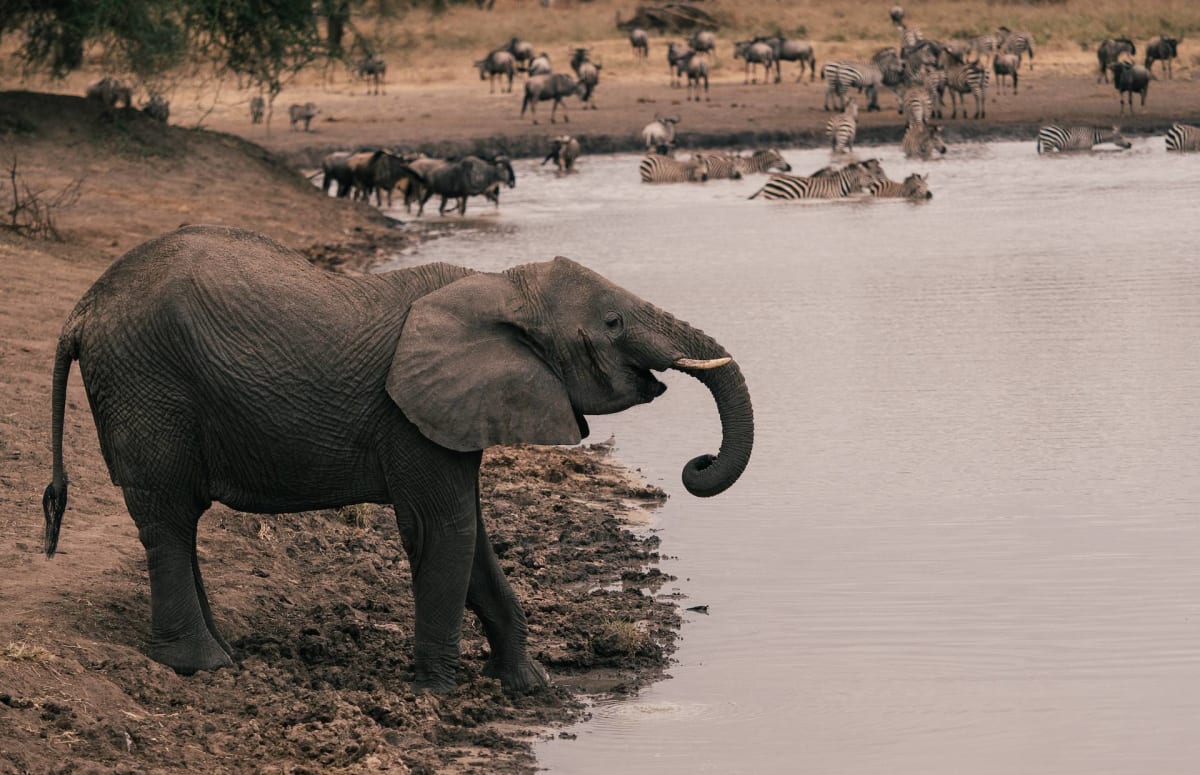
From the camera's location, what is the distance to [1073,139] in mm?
32188

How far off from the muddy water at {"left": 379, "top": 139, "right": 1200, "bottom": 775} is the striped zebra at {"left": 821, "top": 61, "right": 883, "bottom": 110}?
52.6 feet

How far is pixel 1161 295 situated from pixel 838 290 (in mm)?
3009

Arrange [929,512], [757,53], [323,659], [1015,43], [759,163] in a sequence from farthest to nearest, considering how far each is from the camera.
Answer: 1. [1015,43]
2. [757,53]
3. [759,163]
4. [929,512]
5. [323,659]

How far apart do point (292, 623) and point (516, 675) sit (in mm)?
1034

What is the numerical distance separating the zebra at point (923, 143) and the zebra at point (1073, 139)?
1.71 meters

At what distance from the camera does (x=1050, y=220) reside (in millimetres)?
23562

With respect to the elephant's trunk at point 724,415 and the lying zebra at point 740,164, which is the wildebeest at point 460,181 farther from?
the elephant's trunk at point 724,415

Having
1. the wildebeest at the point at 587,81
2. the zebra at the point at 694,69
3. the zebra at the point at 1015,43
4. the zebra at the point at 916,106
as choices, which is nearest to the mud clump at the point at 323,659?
the zebra at the point at 916,106

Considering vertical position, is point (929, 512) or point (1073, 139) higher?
point (1073, 139)

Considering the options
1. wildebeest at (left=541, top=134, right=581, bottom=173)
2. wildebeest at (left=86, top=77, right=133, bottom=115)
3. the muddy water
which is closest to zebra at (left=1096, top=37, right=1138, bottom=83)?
wildebeest at (left=541, top=134, right=581, bottom=173)

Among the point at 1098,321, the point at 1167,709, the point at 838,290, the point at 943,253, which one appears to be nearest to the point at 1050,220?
the point at 943,253

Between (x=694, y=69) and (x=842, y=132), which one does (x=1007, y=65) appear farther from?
(x=842, y=132)

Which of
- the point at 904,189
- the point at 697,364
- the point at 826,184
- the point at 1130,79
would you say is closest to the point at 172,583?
the point at 697,364

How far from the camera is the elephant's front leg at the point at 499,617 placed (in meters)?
6.71
